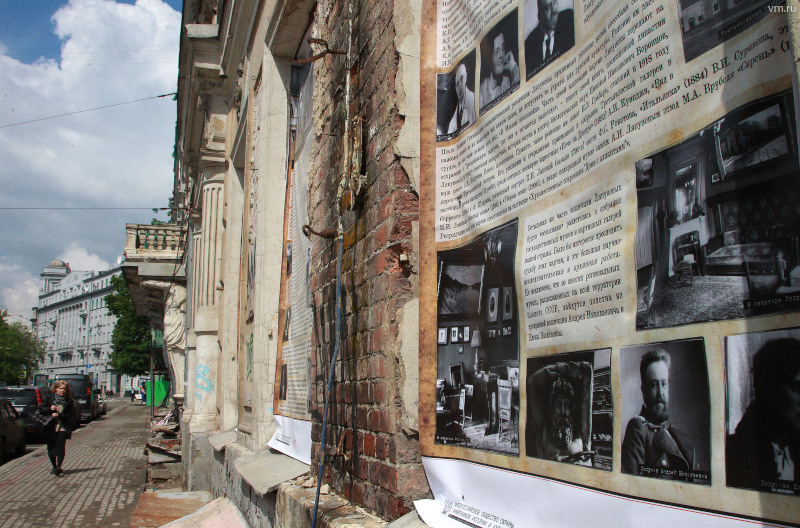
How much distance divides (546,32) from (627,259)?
0.75 meters

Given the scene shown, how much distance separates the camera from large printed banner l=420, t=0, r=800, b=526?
3.86 ft

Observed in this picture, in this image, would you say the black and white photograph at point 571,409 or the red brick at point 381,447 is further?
the red brick at point 381,447

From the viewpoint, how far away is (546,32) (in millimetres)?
1854

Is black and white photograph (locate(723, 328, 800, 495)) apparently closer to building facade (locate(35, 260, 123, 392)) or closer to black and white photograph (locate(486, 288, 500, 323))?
black and white photograph (locate(486, 288, 500, 323))

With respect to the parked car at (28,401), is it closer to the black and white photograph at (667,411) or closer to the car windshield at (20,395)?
the car windshield at (20,395)

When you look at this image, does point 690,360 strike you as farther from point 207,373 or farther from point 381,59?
point 207,373

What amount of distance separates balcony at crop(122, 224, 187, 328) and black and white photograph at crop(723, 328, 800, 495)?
18754 mm

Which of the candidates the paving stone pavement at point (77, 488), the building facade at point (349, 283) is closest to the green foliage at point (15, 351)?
the paving stone pavement at point (77, 488)

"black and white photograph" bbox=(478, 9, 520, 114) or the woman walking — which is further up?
"black and white photograph" bbox=(478, 9, 520, 114)

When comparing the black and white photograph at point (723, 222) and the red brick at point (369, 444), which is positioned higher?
the black and white photograph at point (723, 222)

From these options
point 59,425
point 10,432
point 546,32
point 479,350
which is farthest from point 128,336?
point 546,32

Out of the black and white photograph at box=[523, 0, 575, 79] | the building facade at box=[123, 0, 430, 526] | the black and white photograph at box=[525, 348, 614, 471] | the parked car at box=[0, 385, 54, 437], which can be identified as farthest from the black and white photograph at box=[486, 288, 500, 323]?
the parked car at box=[0, 385, 54, 437]

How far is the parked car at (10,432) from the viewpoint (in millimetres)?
15961

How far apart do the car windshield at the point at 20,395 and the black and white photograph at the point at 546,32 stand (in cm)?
2538
